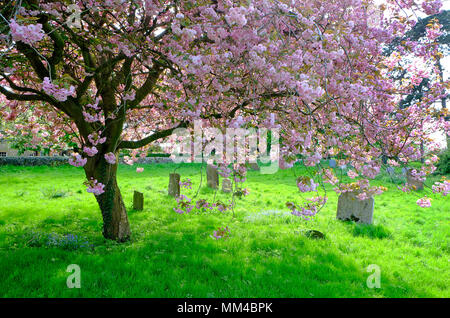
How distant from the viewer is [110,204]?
634cm

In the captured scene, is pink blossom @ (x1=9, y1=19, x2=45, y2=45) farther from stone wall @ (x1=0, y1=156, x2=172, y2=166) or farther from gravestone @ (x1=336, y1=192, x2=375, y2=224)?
stone wall @ (x1=0, y1=156, x2=172, y2=166)

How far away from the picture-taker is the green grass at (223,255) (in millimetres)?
4492

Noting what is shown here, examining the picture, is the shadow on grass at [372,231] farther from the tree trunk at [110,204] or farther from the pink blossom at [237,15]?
the pink blossom at [237,15]

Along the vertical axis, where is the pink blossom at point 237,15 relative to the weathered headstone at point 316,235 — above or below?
above

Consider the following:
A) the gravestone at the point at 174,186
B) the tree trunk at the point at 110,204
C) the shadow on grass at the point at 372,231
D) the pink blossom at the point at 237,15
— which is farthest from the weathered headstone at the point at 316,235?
the gravestone at the point at 174,186

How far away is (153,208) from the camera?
9641 millimetres

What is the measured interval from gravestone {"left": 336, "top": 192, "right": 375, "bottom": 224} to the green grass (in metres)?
0.43

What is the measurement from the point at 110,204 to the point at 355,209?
6456mm

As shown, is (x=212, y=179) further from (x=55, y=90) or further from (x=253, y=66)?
(x=55, y=90)

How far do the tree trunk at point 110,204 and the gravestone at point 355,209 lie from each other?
231 inches

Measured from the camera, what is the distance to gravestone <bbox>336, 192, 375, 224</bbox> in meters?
8.16
